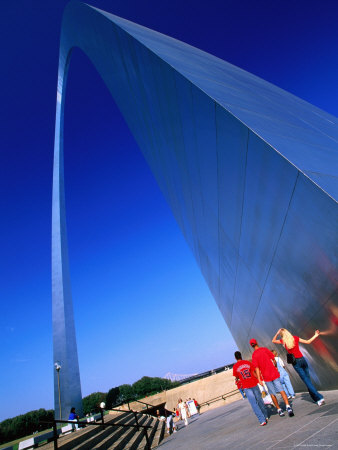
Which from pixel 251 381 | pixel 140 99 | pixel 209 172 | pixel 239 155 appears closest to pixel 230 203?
pixel 209 172

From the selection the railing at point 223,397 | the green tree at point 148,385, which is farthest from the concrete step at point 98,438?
the green tree at point 148,385

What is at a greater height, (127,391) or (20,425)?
(127,391)

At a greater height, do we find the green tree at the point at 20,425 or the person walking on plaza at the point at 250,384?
the green tree at the point at 20,425

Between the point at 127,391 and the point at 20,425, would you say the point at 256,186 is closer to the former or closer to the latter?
the point at 20,425

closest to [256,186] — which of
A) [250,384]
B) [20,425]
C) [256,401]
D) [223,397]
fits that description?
[250,384]

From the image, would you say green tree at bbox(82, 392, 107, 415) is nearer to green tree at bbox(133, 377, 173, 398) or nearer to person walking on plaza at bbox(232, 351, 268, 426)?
green tree at bbox(133, 377, 173, 398)

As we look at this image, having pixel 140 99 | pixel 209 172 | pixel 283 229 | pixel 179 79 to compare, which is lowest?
pixel 283 229

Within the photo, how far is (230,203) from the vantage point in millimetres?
4562

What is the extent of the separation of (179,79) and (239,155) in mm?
1845

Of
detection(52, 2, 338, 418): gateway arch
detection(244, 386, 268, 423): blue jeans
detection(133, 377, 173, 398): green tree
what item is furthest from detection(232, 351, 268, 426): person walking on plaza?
detection(133, 377, 173, 398): green tree

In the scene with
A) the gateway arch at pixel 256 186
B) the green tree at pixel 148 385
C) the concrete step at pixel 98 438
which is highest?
the green tree at pixel 148 385

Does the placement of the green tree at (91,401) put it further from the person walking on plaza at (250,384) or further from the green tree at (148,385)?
the person walking on plaza at (250,384)

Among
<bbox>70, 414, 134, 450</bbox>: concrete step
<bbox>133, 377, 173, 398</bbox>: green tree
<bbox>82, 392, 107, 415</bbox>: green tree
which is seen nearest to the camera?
<bbox>70, 414, 134, 450</bbox>: concrete step

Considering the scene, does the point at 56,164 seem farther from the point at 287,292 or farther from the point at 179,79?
the point at 287,292
